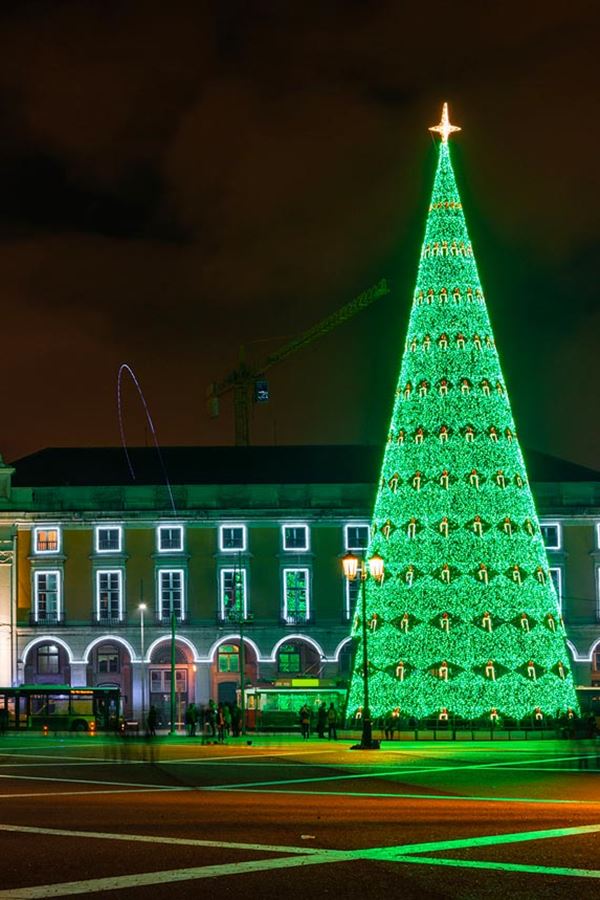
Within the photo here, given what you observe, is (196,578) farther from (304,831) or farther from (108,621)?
(304,831)

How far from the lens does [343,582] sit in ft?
279

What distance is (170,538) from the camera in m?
85.5

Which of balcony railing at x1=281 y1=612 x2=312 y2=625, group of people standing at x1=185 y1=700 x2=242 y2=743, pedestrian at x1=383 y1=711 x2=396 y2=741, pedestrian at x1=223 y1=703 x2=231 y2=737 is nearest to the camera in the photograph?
pedestrian at x1=383 y1=711 x2=396 y2=741

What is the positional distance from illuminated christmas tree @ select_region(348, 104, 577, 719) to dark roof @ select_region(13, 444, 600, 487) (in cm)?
4400

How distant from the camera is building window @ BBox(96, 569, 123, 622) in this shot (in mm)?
84375

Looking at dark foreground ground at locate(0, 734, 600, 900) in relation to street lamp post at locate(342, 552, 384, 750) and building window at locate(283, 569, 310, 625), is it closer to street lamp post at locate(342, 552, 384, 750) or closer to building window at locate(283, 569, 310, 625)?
street lamp post at locate(342, 552, 384, 750)

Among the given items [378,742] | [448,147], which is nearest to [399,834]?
[378,742]

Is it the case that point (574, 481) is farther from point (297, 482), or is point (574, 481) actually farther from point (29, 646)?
point (29, 646)

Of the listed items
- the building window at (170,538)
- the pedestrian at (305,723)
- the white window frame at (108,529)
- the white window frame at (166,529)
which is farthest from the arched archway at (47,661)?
the pedestrian at (305,723)

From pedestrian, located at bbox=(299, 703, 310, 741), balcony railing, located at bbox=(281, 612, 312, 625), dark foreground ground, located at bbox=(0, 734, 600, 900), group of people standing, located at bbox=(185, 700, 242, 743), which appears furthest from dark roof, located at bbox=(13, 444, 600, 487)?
dark foreground ground, located at bbox=(0, 734, 600, 900)

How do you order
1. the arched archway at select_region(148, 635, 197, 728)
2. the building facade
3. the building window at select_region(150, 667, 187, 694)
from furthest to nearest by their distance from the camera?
the building facade < the building window at select_region(150, 667, 187, 694) < the arched archway at select_region(148, 635, 197, 728)

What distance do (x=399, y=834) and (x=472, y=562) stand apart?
26880mm

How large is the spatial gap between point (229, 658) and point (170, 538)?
763cm

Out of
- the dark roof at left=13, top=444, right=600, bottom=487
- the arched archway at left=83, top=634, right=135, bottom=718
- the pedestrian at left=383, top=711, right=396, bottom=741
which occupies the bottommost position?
the pedestrian at left=383, top=711, right=396, bottom=741
